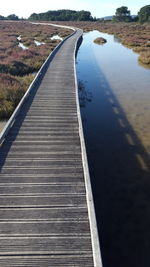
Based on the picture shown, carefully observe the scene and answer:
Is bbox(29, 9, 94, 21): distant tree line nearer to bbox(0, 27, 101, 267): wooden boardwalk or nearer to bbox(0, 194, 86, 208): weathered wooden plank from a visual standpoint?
bbox(0, 27, 101, 267): wooden boardwalk

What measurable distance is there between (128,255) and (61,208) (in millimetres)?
2142

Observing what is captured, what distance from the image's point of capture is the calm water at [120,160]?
731cm

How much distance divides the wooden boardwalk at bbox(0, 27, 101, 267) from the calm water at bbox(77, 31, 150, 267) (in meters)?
1.40

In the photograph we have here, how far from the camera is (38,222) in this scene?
6285 millimetres

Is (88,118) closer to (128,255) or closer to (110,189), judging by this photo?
(110,189)

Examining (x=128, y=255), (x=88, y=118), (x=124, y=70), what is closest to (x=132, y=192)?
(x=128, y=255)

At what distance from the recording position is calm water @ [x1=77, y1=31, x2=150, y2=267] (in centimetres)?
731

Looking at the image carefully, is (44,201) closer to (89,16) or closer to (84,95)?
(84,95)

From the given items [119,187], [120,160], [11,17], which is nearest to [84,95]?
[120,160]

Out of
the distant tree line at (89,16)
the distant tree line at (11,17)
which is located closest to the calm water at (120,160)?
the distant tree line at (89,16)

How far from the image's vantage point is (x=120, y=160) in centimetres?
1092

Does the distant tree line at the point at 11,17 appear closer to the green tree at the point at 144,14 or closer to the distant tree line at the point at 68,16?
the distant tree line at the point at 68,16

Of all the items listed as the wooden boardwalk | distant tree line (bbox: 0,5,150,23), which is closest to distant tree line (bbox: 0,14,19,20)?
distant tree line (bbox: 0,5,150,23)

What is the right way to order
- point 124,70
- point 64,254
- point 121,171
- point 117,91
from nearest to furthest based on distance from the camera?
point 64,254, point 121,171, point 117,91, point 124,70
